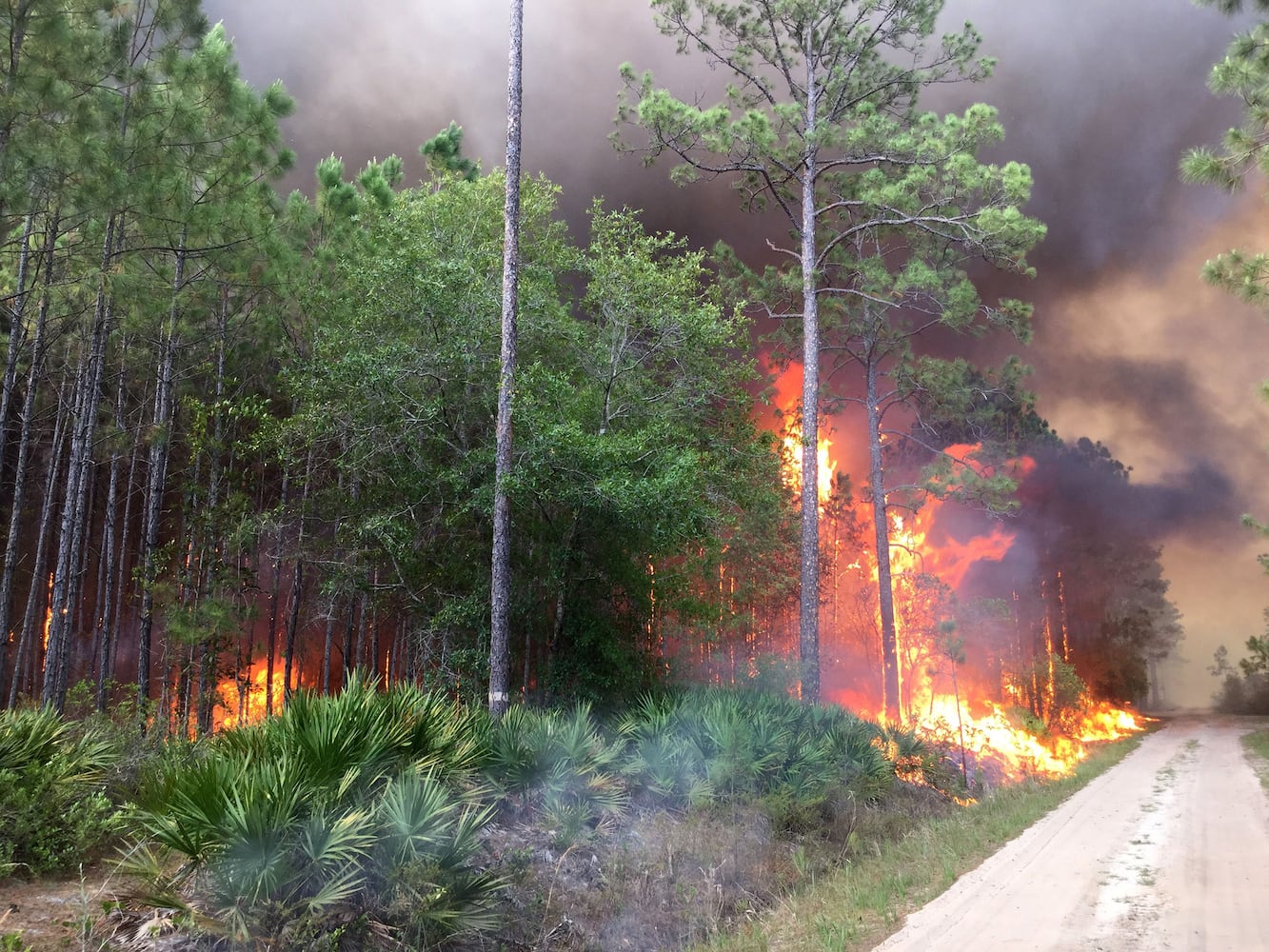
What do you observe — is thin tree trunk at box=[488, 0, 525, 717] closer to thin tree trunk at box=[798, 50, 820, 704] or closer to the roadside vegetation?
the roadside vegetation

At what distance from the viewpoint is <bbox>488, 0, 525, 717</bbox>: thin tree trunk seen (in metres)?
13.1

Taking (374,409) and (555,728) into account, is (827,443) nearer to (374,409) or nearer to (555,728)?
(374,409)

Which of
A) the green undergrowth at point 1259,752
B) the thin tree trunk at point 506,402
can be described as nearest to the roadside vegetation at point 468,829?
the thin tree trunk at point 506,402

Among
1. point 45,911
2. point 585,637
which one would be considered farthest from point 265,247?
point 45,911

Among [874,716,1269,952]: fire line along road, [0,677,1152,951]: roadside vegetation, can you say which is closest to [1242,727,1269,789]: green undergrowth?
[874,716,1269,952]: fire line along road

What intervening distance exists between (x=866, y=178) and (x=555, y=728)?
17.9 m

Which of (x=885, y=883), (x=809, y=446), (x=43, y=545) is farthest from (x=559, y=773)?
(x=43, y=545)

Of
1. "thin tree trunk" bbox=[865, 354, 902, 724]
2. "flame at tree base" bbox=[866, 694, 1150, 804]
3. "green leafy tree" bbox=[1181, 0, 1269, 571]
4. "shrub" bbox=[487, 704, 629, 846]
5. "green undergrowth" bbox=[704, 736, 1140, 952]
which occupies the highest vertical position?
"green leafy tree" bbox=[1181, 0, 1269, 571]

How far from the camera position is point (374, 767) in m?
7.55

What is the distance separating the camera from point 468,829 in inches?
281

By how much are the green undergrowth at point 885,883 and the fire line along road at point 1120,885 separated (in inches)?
10.6

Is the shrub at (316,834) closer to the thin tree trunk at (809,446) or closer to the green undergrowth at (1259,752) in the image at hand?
the thin tree trunk at (809,446)

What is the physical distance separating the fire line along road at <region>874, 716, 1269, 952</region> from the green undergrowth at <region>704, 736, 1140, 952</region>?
0.89 ft

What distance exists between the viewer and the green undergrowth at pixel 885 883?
753 centimetres
